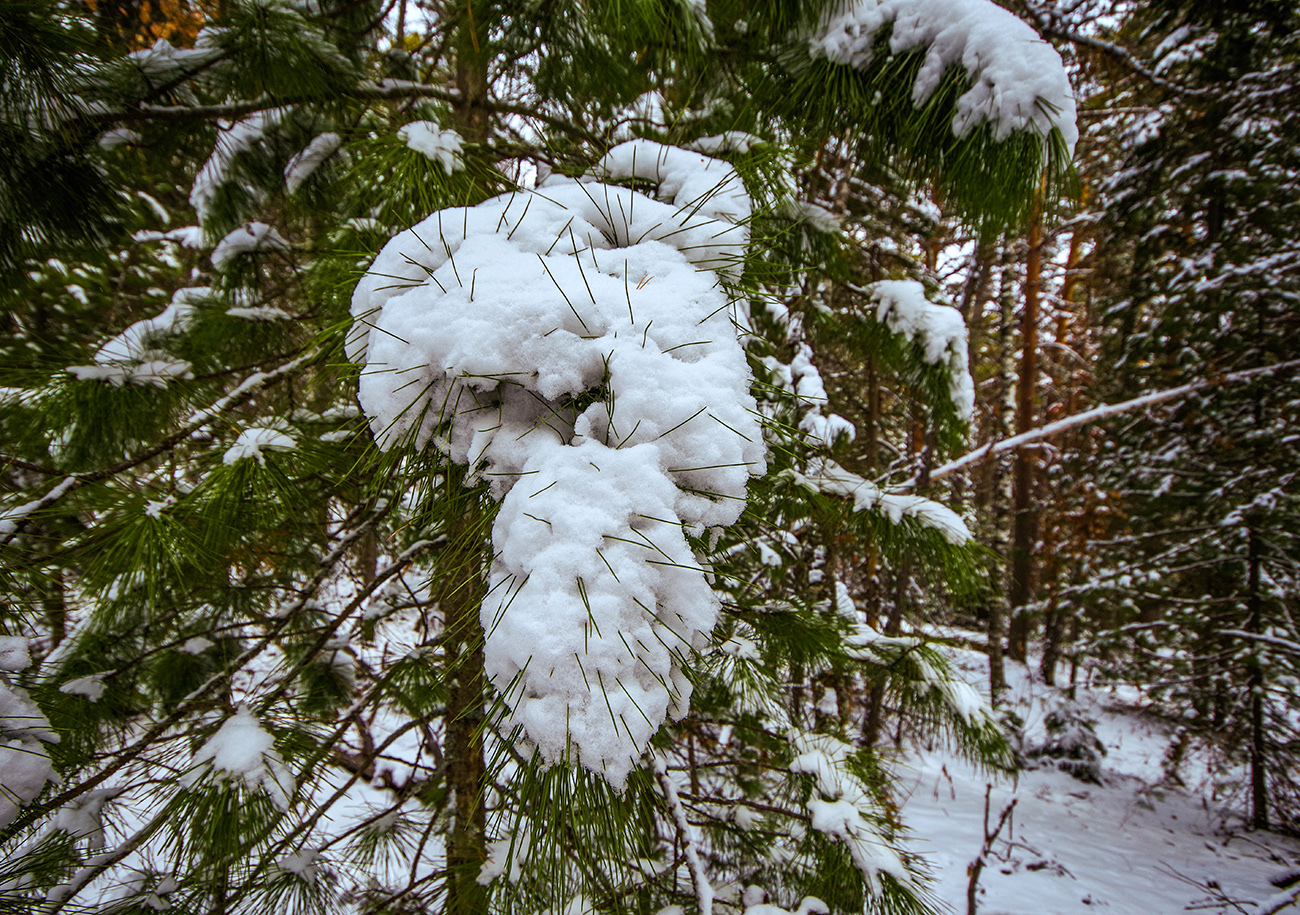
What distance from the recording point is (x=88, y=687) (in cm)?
146

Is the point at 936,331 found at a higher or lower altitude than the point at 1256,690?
higher

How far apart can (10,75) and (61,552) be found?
3.91 ft

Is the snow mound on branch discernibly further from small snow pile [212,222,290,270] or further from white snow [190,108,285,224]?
small snow pile [212,222,290,270]

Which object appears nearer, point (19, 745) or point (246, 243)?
point (19, 745)

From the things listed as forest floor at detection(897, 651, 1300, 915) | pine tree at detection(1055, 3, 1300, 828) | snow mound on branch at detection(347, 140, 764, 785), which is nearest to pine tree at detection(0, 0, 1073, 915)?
snow mound on branch at detection(347, 140, 764, 785)

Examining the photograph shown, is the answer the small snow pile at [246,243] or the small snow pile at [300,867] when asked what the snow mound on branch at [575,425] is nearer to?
the small snow pile at [300,867]

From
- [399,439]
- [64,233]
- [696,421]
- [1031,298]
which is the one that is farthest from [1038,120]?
[1031,298]

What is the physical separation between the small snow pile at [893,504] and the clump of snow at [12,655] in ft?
6.21

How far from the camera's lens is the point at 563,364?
68 centimetres

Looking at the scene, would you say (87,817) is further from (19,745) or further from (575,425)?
(575,425)

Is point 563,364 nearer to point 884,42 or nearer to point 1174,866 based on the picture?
point 884,42

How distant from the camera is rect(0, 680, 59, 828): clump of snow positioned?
89 centimetres

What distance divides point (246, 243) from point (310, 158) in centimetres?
51

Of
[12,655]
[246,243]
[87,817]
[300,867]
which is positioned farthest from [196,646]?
[246,243]
